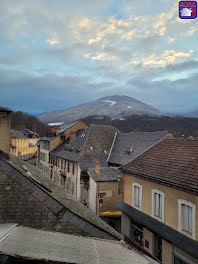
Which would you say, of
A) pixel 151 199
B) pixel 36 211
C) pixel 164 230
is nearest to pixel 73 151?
pixel 151 199

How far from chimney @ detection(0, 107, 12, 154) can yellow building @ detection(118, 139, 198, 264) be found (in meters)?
8.20

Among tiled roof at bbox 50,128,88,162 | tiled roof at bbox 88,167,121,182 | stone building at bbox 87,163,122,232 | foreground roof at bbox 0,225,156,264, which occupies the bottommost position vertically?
stone building at bbox 87,163,122,232

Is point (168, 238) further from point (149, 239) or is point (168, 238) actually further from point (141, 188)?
point (141, 188)

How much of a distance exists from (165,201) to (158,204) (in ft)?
2.70

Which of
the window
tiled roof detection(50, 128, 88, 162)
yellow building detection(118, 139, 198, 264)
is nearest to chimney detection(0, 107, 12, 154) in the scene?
yellow building detection(118, 139, 198, 264)

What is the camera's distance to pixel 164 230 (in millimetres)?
13141

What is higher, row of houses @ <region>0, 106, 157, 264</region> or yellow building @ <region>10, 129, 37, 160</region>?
row of houses @ <region>0, 106, 157, 264</region>

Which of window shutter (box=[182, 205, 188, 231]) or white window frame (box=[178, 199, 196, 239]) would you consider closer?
white window frame (box=[178, 199, 196, 239])

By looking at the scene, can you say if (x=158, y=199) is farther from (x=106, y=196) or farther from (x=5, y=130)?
(x=106, y=196)

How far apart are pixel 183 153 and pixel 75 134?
29132 mm

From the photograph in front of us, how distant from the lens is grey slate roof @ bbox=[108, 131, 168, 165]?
1185 inches

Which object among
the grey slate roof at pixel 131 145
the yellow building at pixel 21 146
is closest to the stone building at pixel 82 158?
the grey slate roof at pixel 131 145

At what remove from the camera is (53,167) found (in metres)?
42.5

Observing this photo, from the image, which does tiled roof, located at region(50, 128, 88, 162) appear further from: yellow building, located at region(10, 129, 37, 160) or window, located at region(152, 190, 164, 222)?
yellow building, located at region(10, 129, 37, 160)
